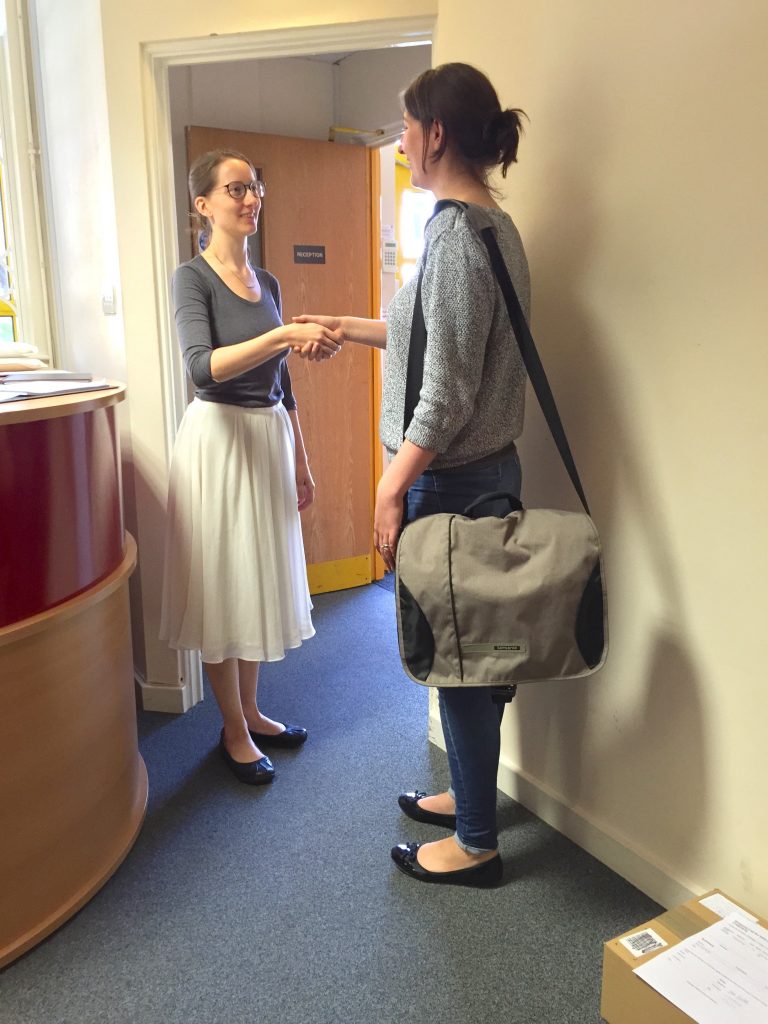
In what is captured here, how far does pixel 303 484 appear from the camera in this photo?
228 centimetres

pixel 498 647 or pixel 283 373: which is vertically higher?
pixel 283 373

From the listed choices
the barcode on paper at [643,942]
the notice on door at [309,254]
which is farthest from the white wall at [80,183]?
the barcode on paper at [643,942]

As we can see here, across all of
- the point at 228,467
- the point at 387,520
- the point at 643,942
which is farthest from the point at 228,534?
the point at 643,942

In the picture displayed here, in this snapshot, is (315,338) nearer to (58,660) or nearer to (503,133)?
(503,133)

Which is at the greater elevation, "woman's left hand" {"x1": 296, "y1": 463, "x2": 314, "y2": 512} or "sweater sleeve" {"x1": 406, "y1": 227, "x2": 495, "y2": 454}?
"sweater sleeve" {"x1": 406, "y1": 227, "x2": 495, "y2": 454}

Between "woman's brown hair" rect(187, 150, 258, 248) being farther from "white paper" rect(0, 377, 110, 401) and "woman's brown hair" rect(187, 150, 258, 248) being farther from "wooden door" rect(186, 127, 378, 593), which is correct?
"wooden door" rect(186, 127, 378, 593)

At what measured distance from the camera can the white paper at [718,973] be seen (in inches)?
45.3

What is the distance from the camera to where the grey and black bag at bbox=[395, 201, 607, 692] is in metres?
1.38

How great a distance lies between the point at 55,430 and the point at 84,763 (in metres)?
0.69

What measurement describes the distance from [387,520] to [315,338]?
0.51 m

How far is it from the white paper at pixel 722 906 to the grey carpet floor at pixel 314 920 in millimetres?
207

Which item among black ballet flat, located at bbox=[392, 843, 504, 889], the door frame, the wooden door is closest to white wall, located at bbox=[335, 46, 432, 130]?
the wooden door

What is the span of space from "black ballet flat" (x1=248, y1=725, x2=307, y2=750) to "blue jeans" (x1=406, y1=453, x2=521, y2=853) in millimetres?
708

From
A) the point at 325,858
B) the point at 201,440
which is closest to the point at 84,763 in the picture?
the point at 325,858
